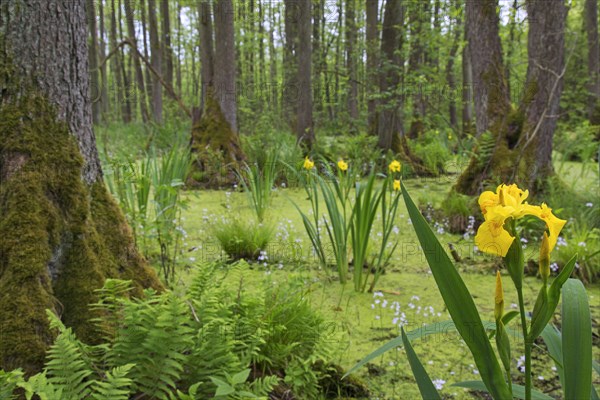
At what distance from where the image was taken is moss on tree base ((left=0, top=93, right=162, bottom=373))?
1412 mm

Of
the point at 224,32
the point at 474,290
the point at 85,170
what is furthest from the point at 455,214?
the point at 224,32

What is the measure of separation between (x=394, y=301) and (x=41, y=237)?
69.7 inches

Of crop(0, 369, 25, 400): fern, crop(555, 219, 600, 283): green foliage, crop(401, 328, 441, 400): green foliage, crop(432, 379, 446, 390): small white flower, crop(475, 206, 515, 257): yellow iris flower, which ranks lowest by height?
crop(432, 379, 446, 390): small white flower

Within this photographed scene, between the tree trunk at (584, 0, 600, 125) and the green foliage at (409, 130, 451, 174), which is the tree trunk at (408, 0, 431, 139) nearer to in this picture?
the green foliage at (409, 130, 451, 174)

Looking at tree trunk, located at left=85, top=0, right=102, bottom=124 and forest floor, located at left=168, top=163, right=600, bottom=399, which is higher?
tree trunk, located at left=85, top=0, right=102, bottom=124

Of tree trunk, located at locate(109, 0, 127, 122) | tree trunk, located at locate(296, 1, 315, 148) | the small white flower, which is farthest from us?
tree trunk, located at locate(109, 0, 127, 122)

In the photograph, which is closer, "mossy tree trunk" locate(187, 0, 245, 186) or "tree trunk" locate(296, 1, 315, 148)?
"mossy tree trunk" locate(187, 0, 245, 186)

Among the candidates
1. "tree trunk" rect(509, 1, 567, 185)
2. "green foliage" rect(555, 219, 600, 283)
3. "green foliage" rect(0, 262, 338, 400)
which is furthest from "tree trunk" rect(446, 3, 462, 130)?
"green foliage" rect(0, 262, 338, 400)

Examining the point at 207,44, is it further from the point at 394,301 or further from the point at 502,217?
the point at 502,217

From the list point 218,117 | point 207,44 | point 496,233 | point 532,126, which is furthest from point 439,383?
point 207,44

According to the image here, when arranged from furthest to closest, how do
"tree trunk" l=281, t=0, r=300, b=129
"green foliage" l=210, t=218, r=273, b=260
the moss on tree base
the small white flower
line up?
"tree trunk" l=281, t=0, r=300, b=129, "green foliage" l=210, t=218, r=273, b=260, the small white flower, the moss on tree base

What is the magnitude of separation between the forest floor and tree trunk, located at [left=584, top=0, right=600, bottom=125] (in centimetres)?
818

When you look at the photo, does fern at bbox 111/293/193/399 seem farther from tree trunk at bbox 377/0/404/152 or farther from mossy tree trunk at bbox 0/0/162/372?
tree trunk at bbox 377/0/404/152

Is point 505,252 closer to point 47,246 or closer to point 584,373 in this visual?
point 584,373
